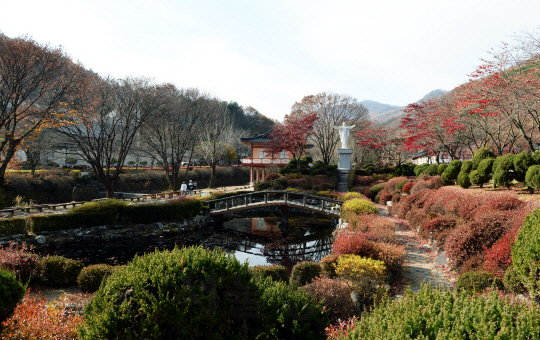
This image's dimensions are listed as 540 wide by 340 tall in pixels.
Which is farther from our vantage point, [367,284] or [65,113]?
[65,113]

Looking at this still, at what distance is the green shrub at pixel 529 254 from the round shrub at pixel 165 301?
4218 millimetres

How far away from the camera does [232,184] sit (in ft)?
155

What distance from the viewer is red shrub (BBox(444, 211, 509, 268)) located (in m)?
7.18

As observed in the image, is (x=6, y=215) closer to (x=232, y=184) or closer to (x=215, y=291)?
(x=215, y=291)

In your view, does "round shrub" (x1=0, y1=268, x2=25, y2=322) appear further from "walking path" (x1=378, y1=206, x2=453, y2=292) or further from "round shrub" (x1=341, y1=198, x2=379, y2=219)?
"round shrub" (x1=341, y1=198, x2=379, y2=219)

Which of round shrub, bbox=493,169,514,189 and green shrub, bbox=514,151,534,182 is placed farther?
round shrub, bbox=493,169,514,189

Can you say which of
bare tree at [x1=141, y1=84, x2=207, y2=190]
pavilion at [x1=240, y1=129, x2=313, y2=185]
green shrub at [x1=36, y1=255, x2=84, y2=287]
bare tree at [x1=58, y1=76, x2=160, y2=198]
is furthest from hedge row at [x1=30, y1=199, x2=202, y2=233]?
pavilion at [x1=240, y1=129, x2=313, y2=185]

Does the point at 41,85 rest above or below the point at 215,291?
above

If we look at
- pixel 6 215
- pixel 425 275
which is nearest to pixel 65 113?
pixel 6 215

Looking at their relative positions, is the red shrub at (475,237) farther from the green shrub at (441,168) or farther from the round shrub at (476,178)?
the green shrub at (441,168)

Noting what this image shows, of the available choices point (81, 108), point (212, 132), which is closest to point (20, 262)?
point (81, 108)

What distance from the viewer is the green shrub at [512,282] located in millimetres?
5129

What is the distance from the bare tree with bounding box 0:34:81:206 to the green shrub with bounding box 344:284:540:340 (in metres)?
19.7

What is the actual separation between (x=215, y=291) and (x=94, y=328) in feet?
4.15
